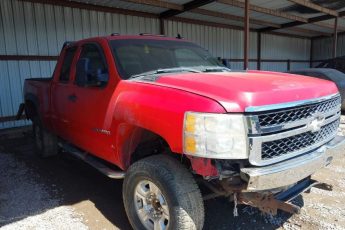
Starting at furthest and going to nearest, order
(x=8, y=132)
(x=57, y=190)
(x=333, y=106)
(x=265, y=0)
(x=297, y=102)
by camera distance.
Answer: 1. (x=265, y=0)
2. (x=8, y=132)
3. (x=57, y=190)
4. (x=333, y=106)
5. (x=297, y=102)

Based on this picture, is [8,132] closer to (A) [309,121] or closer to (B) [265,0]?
(A) [309,121]

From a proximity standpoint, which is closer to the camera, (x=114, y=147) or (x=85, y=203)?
(x=114, y=147)

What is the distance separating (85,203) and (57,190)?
69 centimetres

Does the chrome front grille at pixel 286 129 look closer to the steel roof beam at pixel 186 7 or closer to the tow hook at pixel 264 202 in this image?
the tow hook at pixel 264 202

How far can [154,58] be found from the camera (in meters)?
3.86

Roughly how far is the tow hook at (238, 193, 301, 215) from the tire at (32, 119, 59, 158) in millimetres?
4330

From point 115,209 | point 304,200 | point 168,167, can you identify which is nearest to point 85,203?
point 115,209

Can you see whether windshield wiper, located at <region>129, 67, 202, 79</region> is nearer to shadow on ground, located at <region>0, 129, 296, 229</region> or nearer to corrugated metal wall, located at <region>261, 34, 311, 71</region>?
shadow on ground, located at <region>0, 129, 296, 229</region>

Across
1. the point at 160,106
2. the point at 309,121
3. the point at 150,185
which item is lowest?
the point at 150,185

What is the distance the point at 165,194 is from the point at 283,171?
99 cm

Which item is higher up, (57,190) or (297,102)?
(297,102)

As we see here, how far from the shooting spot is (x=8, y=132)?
346 inches

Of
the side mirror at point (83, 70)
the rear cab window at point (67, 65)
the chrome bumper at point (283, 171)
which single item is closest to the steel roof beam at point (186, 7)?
the rear cab window at point (67, 65)

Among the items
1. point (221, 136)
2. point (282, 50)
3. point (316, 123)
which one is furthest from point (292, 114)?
point (282, 50)
